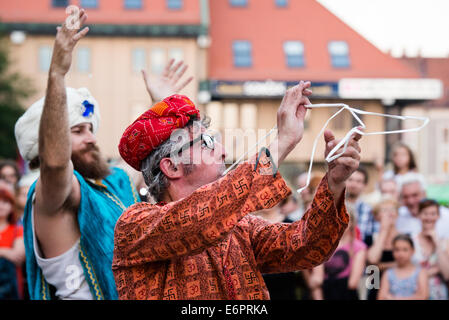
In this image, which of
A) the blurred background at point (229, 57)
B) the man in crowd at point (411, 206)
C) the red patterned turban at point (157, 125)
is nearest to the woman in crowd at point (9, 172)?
the man in crowd at point (411, 206)

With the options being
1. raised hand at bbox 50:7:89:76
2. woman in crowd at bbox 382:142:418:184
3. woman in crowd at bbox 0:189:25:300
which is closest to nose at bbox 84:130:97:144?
raised hand at bbox 50:7:89:76

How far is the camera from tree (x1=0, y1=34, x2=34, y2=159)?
64.1ft

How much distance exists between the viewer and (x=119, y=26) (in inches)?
797

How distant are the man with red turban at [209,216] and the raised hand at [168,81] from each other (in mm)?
963

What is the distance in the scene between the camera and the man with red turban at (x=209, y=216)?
1.68m

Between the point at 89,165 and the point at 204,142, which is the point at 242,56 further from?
the point at 204,142

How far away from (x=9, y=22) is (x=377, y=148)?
14.7 metres

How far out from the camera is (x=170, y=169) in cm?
200

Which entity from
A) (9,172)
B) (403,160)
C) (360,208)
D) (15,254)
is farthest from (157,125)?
(403,160)

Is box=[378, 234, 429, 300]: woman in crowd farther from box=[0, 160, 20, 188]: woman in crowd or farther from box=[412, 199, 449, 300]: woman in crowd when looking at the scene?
box=[0, 160, 20, 188]: woman in crowd

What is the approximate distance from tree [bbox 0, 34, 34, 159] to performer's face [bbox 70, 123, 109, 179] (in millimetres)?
17839

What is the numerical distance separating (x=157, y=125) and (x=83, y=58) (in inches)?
757

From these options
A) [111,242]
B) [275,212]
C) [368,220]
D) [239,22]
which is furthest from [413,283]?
[239,22]

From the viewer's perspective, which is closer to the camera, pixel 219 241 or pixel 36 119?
pixel 219 241
